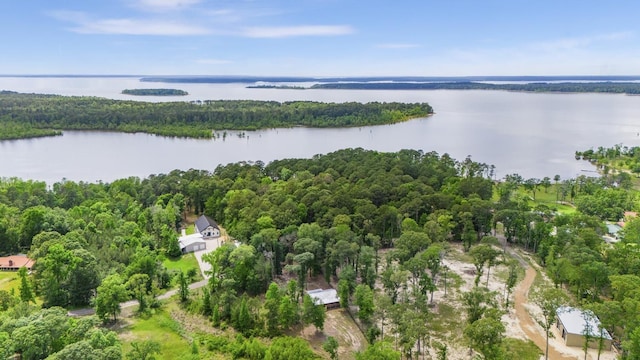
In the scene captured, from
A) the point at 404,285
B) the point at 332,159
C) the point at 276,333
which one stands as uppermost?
the point at 332,159

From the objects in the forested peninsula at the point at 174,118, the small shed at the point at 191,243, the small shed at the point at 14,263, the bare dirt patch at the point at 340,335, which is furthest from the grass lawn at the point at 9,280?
the forested peninsula at the point at 174,118

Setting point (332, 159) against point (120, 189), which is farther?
point (332, 159)

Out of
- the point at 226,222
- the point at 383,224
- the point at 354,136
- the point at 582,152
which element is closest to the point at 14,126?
the point at 354,136

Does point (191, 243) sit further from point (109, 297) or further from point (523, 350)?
point (523, 350)

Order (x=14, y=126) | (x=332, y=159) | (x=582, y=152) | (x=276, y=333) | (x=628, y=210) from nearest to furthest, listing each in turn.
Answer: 1. (x=276, y=333)
2. (x=628, y=210)
3. (x=332, y=159)
4. (x=582, y=152)
5. (x=14, y=126)

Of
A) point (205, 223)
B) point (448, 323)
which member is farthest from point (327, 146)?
point (448, 323)

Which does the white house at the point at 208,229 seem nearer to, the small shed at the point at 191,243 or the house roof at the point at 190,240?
the house roof at the point at 190,240

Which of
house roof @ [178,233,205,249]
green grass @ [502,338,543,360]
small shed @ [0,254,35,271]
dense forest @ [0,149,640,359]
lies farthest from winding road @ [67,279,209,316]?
green grass @ [502,338,543,360]

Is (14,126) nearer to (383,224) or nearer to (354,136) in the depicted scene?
(354,136)
